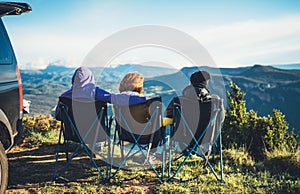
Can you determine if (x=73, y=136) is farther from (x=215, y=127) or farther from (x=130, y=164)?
(x=215, y=127)

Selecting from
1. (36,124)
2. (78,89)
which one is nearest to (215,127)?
(78,89)

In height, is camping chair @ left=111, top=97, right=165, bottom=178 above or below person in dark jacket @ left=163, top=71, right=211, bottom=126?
below

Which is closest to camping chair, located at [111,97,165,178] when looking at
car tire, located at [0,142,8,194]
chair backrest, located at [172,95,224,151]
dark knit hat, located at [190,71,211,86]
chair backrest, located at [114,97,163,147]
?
chair backrest, located at [114,97,163,147]

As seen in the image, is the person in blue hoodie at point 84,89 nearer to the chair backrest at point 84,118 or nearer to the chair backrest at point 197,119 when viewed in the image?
the chair backrest at point 84,118

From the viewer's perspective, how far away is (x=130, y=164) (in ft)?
15.8

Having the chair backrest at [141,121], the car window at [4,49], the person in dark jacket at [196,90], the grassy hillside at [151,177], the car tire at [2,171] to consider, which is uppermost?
the car window at [4,49]

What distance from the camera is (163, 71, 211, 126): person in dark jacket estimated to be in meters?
4.20

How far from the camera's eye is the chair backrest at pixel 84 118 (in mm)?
3906

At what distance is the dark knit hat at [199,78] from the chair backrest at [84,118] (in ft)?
4.42

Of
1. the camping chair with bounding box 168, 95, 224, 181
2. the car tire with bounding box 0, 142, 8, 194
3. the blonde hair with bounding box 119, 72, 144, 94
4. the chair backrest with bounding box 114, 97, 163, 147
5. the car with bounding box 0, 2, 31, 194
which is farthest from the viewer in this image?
the blonde hair with bounding box 119, 72, 144, 94

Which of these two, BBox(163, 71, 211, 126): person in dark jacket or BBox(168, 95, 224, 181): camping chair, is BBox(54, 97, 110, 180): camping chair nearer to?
BBox(163, 71, 211, 126): person in dark jacket

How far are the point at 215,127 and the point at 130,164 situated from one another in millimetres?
1523

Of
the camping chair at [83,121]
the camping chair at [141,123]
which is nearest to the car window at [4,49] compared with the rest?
the camping chair at [83,121]

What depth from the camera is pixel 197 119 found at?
4.20m
